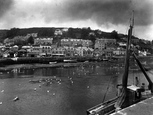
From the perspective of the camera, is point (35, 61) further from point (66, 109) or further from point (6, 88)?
point (66, 109)

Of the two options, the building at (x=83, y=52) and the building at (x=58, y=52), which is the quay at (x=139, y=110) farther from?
the building at (x=83, y=52)

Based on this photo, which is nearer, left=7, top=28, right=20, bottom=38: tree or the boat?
the boat

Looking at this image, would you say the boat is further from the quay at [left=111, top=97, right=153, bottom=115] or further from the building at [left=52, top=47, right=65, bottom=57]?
the building at [left=52, top=47, right=65, bottom=57]

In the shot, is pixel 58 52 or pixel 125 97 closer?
pixel 125 97

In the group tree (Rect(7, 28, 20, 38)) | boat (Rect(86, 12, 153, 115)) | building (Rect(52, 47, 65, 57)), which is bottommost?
boat (Rect(86, 12, 153, 115))

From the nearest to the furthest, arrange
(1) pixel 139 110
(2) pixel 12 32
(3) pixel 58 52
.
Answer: (1) pixel 139 110
(3) pixel 58 52
(2) pixel 12 32

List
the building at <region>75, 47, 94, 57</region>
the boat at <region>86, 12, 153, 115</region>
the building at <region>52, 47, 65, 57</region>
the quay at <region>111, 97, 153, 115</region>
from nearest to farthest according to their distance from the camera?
the quay at <region>111, 97, 153, 115</region> < the boat at <region>86, 12, 153, 115</region> < the building at <region>52, 47, 65, 57</region> < the building at <region>75, 47, 94, 57</region>

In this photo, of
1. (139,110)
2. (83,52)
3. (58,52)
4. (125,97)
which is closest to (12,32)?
(58,52)

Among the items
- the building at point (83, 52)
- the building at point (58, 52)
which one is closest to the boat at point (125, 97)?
the building at point (58, 52)

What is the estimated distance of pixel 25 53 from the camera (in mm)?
103188

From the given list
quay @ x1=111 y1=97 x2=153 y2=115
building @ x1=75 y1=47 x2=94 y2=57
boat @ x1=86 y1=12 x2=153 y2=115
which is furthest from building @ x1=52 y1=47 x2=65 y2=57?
quay @ x1=111 y1=97 x2=153 y2=115

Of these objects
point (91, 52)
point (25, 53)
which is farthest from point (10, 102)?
point (91, 52)

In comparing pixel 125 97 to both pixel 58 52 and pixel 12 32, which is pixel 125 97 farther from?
pixel 12 32

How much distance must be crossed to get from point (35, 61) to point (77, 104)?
65.4 metres
